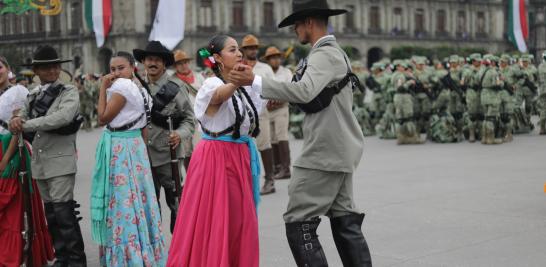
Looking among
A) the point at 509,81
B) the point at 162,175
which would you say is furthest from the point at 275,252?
the point at 509,81

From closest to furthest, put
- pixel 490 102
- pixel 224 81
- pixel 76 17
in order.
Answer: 1. pixel 224 81
2. pixel 490 102
3. pixel 76 17

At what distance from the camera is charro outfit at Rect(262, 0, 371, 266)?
451cm

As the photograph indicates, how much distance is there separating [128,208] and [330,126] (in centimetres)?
210

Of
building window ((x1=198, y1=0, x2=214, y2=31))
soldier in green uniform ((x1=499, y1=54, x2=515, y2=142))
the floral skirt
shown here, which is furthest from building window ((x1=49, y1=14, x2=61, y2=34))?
the floral skirt

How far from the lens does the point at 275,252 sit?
22.1 ft

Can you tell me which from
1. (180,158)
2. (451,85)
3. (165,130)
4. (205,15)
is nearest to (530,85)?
(451,85)

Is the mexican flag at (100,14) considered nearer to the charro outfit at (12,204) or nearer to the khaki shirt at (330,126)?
the charro outfit at (12,204)

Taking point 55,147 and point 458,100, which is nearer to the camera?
point 55,147

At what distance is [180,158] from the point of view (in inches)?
294

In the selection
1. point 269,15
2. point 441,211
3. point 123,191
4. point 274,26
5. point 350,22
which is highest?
point 269,15

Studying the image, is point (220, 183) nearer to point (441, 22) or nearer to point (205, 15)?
point (205, 15)

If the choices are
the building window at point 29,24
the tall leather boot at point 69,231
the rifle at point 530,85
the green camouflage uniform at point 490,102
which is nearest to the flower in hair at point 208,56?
the tall leather boot at point 69,231

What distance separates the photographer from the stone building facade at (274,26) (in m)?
49.7

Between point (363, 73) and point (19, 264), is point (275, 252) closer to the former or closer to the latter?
point (19, 264)
